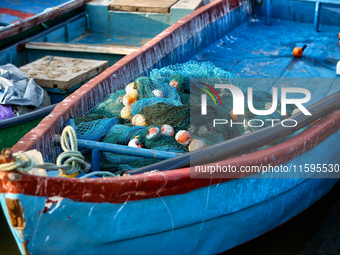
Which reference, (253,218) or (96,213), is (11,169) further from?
(253,218)

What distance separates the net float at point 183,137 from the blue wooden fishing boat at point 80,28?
85.1 inches

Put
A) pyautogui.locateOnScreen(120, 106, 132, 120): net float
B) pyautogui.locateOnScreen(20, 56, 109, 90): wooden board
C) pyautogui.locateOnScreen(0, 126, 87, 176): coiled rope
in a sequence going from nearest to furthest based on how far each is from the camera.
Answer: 1. pyautogui.locateOnScreen(0, 126, 87, 176): coiled rope
2. pyautogui.locateOnScreen(120, 106, 132, 120): net float
3. pyautogui.locateOnScreen(20, 56, 109, 90): wooden board

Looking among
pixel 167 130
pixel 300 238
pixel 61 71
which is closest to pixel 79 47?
pixel 61 71

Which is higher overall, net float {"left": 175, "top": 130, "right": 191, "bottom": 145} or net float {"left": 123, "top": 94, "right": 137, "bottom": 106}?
net float {"left": 123, "top": 94, "right": 137, "bottom": 106}

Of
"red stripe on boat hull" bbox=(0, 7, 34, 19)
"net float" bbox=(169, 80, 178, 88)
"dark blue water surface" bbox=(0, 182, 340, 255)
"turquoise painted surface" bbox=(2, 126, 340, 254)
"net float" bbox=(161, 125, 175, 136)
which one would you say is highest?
"red stripe on boat hull" bbox=(0, 7, 34, 19)

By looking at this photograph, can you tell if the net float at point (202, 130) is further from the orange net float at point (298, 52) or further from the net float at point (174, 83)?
the orange net float at point (298, 52)

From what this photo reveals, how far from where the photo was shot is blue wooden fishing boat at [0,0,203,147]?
5.67 m

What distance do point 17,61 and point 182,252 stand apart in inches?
165

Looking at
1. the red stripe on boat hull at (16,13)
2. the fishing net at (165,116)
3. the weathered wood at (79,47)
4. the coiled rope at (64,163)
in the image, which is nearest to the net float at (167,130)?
the fishing net at (165,116)

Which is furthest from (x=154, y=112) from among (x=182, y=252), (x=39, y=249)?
(x=39, y=249)

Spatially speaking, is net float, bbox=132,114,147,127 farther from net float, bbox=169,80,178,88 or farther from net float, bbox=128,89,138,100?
net float, bbox=169,80,178,88

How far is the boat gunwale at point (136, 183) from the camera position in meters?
2.08

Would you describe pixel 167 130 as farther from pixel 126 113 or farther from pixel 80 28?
pixel 80 28

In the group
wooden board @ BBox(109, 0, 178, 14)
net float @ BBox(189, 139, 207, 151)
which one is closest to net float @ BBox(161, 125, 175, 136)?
net float @ BBox(189, 139, 207, 151)
